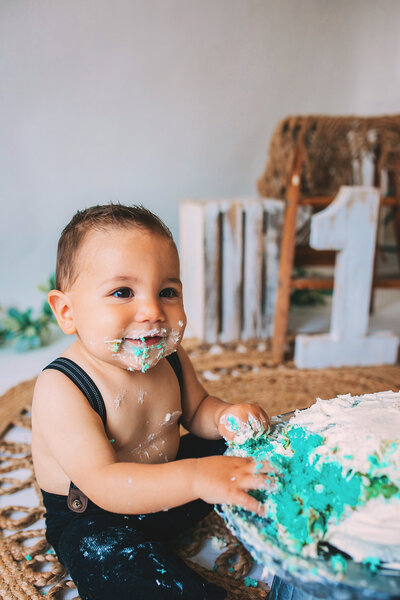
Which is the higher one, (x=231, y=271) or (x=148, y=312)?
(x=148, y=312)

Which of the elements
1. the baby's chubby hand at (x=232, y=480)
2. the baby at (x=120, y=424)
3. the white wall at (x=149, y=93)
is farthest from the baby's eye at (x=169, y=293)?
the white wall at (x=149, y=93)

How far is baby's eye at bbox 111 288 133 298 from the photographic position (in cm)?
75

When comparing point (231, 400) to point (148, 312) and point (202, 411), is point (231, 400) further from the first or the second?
point (148, 312)

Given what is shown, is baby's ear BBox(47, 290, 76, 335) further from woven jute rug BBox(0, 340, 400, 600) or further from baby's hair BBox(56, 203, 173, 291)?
woven jute rug BBox(0, 340, 400, 600)

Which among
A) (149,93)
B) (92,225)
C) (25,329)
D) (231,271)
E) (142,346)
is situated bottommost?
(25,329)

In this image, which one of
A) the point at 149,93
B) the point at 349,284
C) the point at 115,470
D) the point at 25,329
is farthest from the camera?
the point at 149,93

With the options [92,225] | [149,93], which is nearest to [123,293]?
[92,225]

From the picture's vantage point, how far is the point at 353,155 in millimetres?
1812

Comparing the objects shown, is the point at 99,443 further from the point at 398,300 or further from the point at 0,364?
the point at 398,300

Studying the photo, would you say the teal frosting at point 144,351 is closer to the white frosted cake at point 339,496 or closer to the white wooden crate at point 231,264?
the white frosted cake at point 339,496

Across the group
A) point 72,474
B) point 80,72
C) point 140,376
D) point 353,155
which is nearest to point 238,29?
point 80,72

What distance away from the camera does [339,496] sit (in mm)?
585

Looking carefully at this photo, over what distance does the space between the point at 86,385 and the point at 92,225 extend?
23 cm

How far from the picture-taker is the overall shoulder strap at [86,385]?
781mm
